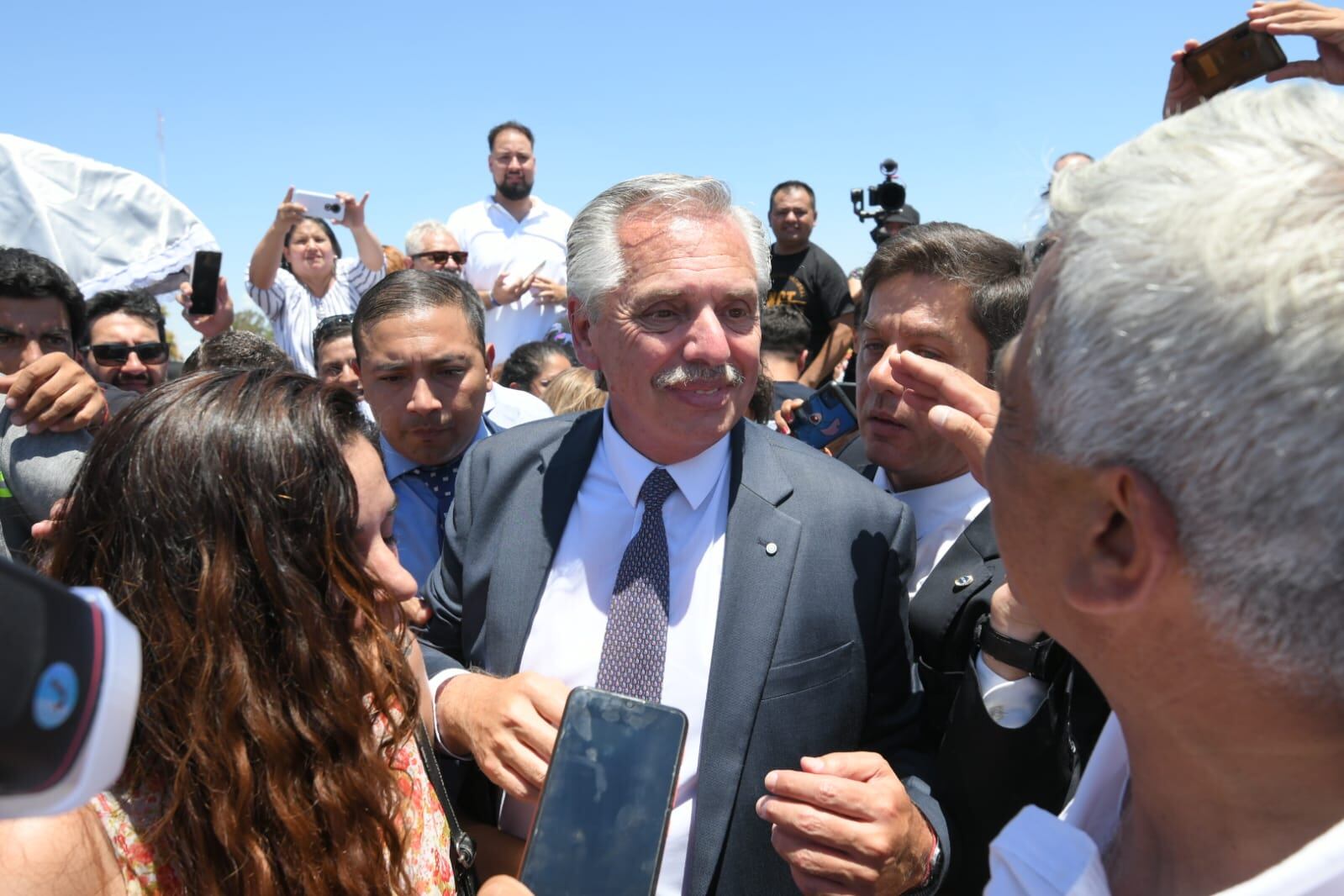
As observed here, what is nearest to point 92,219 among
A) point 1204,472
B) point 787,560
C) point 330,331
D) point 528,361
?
point 330,331

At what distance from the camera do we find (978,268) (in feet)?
8.21

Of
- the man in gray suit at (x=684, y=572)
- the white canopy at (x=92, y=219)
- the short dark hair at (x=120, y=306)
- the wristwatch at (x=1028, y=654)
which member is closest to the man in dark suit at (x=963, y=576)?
the wristwatch at (x=1028, y=654)

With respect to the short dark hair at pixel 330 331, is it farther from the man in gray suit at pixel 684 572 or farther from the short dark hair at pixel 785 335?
the man in gray suit at pixel 684 572

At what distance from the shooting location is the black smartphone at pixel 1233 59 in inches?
95.6

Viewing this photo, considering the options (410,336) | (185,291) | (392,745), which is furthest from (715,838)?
(185,291)

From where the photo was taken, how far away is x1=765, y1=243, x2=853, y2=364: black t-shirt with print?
23.3 ft

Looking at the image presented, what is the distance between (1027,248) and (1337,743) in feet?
2.13

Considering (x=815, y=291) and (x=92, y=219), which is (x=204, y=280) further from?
(x=815, y=291)

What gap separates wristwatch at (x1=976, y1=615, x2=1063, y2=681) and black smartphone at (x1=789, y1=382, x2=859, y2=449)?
1294mm

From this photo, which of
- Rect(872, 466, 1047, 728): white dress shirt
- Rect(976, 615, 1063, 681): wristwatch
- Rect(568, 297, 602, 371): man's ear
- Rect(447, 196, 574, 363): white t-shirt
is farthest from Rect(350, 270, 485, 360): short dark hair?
Rect(447, 196, 574, 363): white t-shirt

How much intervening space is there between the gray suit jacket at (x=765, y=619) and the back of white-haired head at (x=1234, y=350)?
110 centimetres

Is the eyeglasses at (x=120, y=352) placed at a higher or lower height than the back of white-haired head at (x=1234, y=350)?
lower

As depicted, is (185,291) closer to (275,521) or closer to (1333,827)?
(275,521)

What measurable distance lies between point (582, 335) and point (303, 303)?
460 cm
